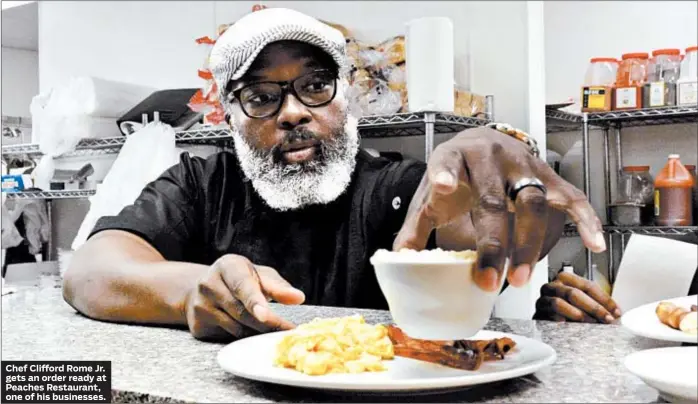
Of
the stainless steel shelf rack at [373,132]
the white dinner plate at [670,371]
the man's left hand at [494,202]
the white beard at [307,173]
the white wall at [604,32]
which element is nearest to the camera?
the white dinner plate at [670,371]

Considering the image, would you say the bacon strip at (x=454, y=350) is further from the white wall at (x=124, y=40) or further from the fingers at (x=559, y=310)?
the white wall at (x=124, y=40)

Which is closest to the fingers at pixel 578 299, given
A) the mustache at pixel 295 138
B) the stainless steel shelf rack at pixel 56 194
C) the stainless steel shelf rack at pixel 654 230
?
the stainless steel shelf rack at pixel 654 230

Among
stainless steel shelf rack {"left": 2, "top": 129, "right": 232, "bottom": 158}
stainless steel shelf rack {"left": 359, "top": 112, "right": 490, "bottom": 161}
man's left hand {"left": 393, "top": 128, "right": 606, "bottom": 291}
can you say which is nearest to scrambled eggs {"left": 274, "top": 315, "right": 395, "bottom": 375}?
man's left hand {"left": 393, "top": 128, "right": 606, "bottom": 291}

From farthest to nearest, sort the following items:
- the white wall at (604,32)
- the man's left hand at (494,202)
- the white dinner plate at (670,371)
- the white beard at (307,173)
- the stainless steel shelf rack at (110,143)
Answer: the stainless steel shelf rack at (110,143)
the white beard at (307,173)
the white wall at (604,32)
the man's left hand at (494,202)
the white dinner plate at (670,371)

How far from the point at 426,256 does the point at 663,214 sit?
279mm

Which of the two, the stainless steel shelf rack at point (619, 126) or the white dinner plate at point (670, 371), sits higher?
the stainless steel shelf rack at point (619, 126)

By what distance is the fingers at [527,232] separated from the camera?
0.67m

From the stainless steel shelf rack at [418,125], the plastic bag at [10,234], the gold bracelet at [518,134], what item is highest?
the stainless steel shelf rack at [418,125]

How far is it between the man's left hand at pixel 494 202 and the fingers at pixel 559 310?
0.17 metres

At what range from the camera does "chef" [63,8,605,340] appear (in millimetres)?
729

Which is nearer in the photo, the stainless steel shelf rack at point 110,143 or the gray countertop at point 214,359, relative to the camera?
the gray countertop at point 214,359

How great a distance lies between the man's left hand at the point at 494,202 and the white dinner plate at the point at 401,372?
0.23ft

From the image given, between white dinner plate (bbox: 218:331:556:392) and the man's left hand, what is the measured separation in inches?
2.7

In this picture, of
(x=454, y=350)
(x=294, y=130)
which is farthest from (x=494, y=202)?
(x=294, y=130)
